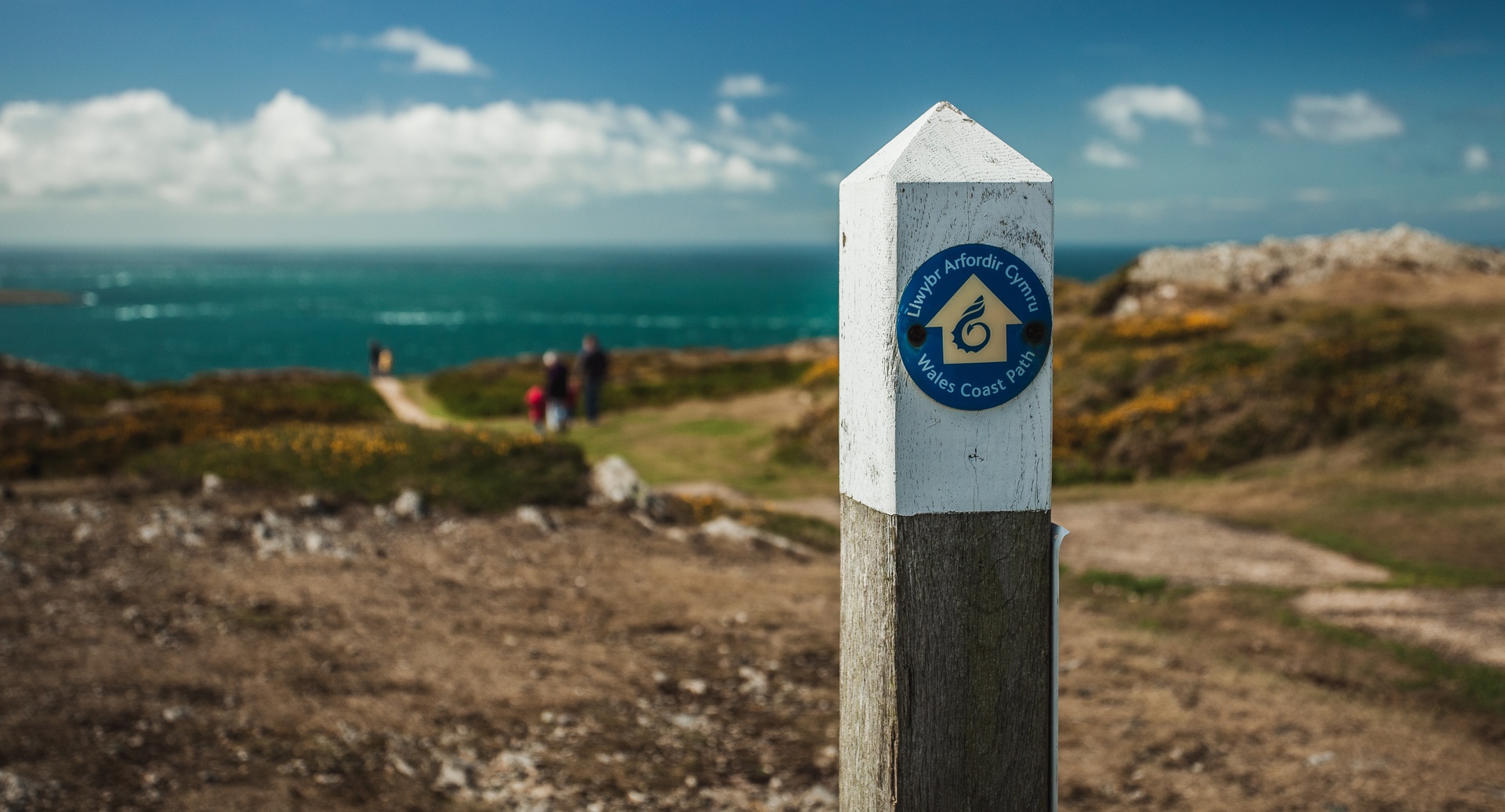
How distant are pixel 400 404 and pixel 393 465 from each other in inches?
736

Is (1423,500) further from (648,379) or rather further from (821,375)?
(648,379)

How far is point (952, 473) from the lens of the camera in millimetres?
2217

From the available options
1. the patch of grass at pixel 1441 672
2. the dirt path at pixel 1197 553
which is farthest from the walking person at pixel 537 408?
the patch of grass at pixel 1441 672

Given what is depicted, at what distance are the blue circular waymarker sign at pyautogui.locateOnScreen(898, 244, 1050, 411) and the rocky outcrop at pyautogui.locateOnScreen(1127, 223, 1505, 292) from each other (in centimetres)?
3317

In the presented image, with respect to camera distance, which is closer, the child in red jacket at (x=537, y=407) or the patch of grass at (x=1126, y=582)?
the patch of grass at (x=1126, y=582)

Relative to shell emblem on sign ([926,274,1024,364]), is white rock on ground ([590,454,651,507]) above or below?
below

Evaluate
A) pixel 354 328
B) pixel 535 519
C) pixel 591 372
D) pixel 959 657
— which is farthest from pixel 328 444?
pixel 354 328

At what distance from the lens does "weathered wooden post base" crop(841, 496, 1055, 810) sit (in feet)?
7.32

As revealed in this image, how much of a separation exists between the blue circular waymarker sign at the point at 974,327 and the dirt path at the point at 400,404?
2241cm

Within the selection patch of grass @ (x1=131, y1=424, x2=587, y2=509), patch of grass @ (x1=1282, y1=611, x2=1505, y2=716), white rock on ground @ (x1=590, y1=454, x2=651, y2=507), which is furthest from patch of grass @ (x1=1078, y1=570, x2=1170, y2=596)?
patch of grass @ (x1=131, y1=424, x2=587, y2=509)

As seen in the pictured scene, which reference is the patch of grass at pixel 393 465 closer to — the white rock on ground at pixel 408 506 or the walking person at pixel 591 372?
the white rock on ground at pixel 408 506

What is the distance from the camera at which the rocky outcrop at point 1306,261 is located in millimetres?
30516

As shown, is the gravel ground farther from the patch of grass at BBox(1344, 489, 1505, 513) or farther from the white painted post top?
the patch of grass at BBox(1344, 489, 1505, 513)

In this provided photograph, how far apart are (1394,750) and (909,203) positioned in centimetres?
636
